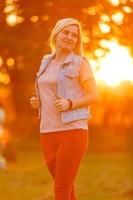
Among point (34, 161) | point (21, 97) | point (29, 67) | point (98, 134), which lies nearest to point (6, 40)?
point (29, 67)

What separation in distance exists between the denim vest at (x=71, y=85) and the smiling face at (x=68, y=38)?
0.07 meters

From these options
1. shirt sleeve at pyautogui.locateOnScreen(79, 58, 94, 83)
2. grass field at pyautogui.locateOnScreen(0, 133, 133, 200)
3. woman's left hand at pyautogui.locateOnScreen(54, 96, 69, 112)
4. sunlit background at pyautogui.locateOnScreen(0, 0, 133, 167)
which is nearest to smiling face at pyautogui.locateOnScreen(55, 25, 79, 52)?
shirt sleeve at pyautogui.locateOnScreen(79, 58, 94, 83)

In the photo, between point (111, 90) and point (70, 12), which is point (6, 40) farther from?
point (111, 90)

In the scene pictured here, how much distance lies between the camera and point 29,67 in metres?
11.2

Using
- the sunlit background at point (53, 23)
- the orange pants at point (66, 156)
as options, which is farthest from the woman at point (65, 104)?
the sunlit background at point (53, 23)

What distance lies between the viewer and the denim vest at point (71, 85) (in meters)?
5.30

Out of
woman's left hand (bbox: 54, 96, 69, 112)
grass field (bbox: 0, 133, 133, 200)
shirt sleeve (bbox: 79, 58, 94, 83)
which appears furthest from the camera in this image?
grass field (bbox: 0, 133, 133, 200)

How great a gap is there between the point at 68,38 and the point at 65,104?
52cm

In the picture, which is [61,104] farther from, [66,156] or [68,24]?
[68,24]

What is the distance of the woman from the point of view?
5250mm

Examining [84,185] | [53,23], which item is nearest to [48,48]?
[53,23]

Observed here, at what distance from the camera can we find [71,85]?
5.37 m

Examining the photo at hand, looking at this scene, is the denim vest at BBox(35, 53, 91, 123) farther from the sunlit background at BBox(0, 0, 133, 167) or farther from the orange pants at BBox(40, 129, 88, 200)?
the sunlit background at BBox(0, 0, 133, 167)

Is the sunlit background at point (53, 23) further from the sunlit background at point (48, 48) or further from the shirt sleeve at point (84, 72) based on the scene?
the shirt sleeve at point (84, 72)
